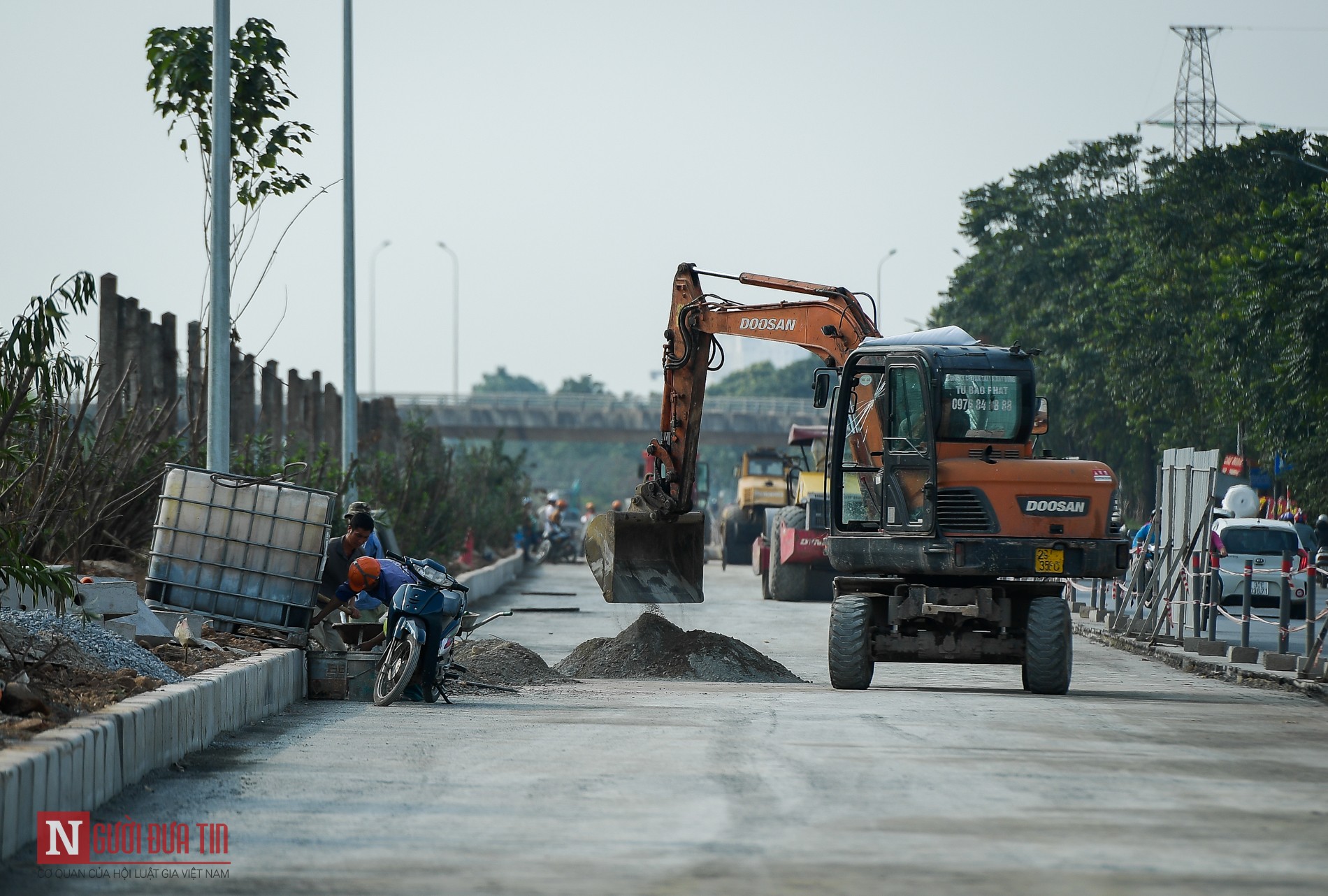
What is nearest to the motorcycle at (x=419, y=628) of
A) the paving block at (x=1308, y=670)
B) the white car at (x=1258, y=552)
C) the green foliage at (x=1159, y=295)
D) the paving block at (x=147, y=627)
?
the paving block at (x=147, y=627)

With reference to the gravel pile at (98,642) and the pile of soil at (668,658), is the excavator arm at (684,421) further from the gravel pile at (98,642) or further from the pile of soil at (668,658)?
the gravel pile at (98,642)

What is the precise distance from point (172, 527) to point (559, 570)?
33.7 meters

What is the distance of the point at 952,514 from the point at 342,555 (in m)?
5.49

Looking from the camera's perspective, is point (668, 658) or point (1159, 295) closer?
point (668, 658)

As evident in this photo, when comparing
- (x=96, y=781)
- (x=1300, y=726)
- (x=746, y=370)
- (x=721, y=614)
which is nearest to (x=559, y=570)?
(x=721, y=614)

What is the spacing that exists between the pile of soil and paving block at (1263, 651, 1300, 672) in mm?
4756

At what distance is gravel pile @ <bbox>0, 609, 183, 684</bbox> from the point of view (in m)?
11.3

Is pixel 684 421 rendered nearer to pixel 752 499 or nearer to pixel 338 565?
pixel 338 565

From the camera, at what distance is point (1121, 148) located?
6450cm

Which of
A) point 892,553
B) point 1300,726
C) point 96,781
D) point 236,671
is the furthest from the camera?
point 892,553

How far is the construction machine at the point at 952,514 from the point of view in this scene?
16188mm

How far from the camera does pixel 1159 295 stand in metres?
47.8

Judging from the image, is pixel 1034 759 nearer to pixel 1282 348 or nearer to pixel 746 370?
pixel 1282 348

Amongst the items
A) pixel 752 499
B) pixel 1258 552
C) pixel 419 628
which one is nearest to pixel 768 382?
pixel 752 499
